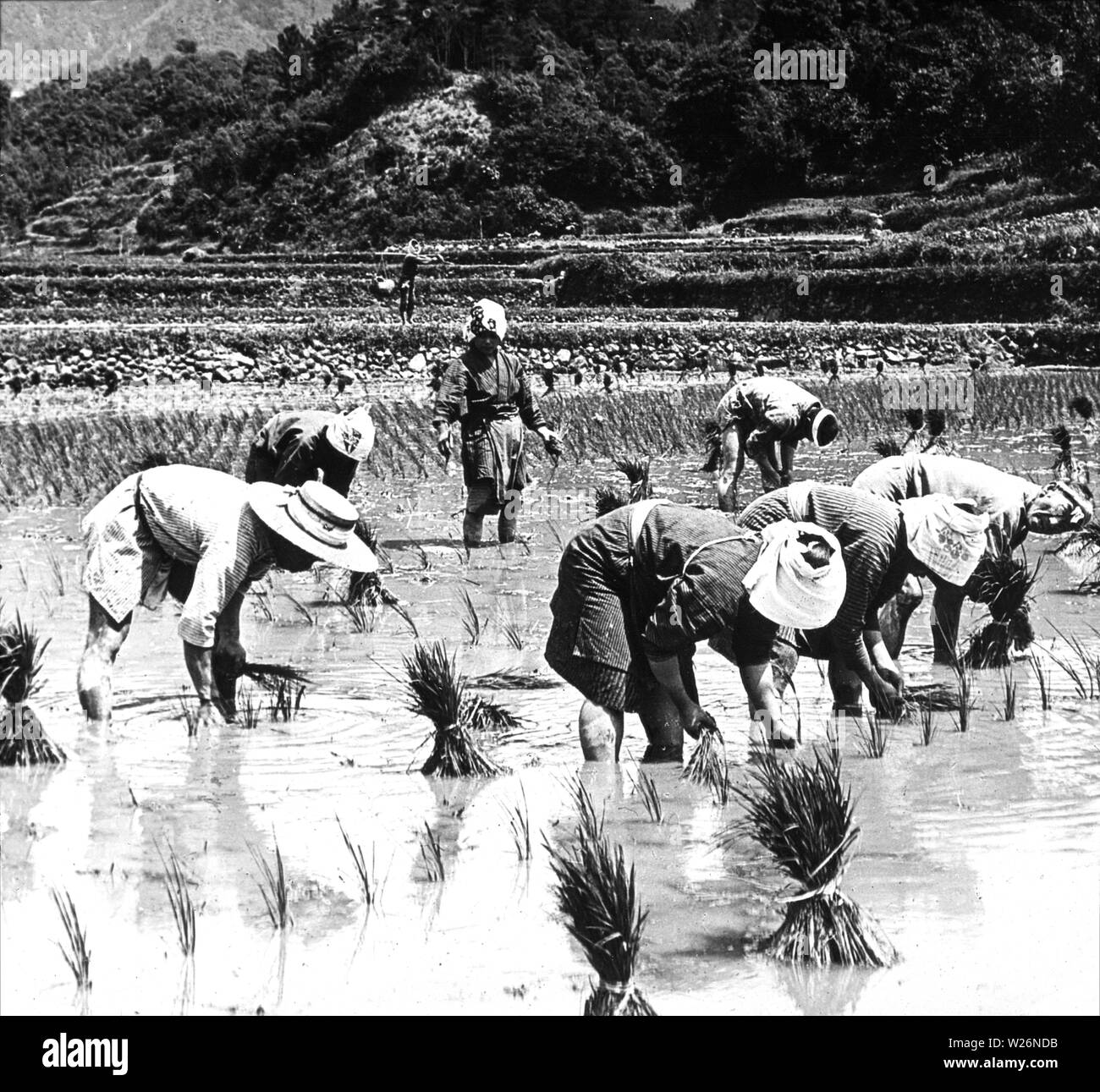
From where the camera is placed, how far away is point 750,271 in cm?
3000

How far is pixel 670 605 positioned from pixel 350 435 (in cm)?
281

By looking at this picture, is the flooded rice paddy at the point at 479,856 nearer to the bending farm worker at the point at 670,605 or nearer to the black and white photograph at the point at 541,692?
the black and white photograph at the point at 541,692

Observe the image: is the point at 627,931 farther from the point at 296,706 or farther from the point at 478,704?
the point at 296,706

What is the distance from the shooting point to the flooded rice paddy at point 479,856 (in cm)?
395

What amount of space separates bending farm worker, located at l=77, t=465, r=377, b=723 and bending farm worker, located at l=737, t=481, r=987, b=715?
1.41 meters

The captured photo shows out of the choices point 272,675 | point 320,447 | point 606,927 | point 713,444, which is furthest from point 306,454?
point 606,927

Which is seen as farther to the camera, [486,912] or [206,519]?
[206,519]

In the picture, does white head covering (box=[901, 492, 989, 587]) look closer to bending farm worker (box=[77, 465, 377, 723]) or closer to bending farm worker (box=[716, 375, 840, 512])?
bending farm worker (box=[77, 465, 377, 723])

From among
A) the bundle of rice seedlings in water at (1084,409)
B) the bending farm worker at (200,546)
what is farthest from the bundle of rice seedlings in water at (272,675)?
the bundle of rice seedlings in water at (1084,409)

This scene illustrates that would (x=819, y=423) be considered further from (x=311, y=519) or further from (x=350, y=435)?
(x=311, y=519)

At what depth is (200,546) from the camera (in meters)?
5.88

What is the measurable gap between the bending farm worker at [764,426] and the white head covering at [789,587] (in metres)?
5.15
